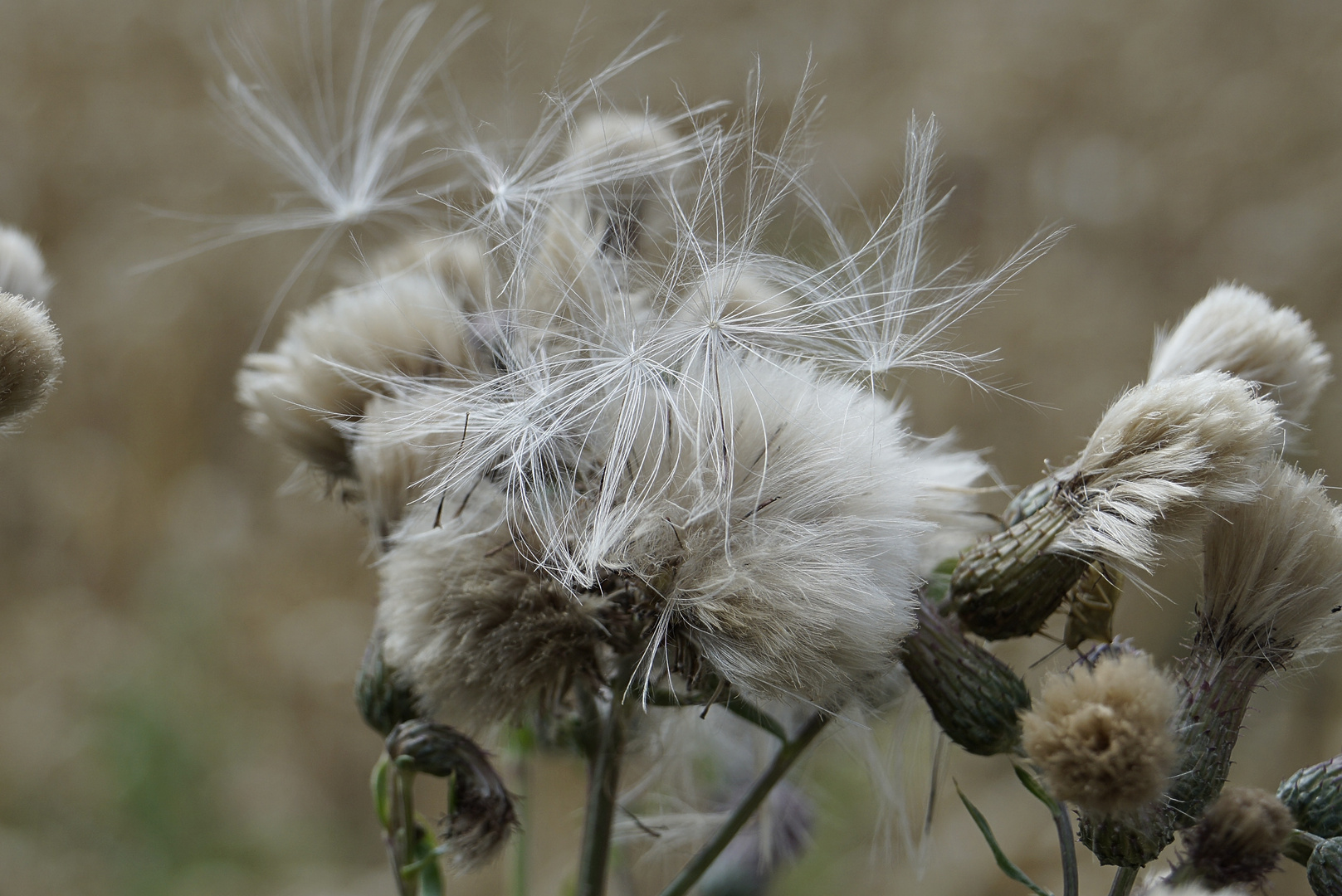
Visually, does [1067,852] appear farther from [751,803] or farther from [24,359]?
[24,359]

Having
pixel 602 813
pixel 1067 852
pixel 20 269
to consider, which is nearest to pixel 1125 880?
pixel 1067 852

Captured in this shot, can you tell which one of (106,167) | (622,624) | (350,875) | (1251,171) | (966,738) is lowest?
(350,875)

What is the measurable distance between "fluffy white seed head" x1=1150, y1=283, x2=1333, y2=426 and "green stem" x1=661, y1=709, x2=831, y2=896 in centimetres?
40

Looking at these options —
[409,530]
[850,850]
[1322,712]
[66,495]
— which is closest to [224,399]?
[66,495]

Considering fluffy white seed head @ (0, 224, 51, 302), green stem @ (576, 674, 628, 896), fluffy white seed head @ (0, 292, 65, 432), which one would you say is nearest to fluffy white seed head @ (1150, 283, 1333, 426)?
green stem @ (576, 674, 628, 896)

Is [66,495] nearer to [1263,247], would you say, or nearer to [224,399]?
[224,399]

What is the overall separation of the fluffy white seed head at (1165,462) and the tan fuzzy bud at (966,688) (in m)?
0.10

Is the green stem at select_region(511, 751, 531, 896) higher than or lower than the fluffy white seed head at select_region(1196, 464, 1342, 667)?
lower

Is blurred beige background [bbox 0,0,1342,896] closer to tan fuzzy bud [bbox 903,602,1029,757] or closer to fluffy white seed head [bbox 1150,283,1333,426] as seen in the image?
fluffy white seed head [bbox 1150,283,1333,426]

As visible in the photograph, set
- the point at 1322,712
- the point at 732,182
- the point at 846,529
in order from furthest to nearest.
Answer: the point at 1322,712
the point at 732,182
the point at 846,529

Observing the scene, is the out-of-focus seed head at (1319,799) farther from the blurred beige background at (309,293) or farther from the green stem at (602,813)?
the blurred beige background at (309,293)

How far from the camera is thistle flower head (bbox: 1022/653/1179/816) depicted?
1.61ft

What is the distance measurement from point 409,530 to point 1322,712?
2504 millimetres

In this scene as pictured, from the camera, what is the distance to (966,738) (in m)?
0.69
